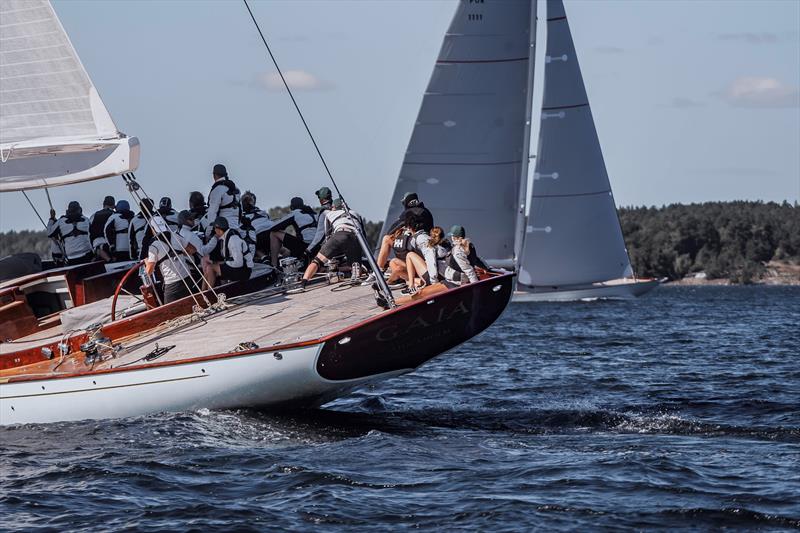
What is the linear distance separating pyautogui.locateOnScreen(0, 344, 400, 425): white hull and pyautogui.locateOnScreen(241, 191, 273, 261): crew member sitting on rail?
428cm

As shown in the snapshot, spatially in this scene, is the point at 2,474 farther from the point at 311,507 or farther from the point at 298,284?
the point at 298,284

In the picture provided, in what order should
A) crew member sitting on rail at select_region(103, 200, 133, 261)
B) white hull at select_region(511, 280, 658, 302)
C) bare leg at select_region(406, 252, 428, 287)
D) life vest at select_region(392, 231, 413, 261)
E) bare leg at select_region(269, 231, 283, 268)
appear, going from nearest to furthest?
bare leg at select_region(406, 252, 428, 287) < life vest at select_region(392, 231, 413, 261) < bare leg at select_region(269, 231, 283, 268) < crew member sitting on rail at select_region(103, 200, 133, 261) < white hull at select_region(511, 280, 658, 302)

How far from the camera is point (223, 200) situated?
18.3 metres

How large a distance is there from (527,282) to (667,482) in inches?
1508

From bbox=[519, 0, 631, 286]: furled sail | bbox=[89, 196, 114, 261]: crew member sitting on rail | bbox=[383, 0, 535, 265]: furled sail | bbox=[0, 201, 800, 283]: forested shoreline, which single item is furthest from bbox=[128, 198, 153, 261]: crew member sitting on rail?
bbox=[0, 201, 800, 283]: forested shoreline

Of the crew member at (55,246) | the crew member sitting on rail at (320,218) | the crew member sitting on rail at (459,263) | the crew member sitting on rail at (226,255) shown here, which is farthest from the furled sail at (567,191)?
the crew member sitting on rail at (459,263)

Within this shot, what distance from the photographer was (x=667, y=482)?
40.9ft

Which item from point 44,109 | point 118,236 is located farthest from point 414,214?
point 118,236

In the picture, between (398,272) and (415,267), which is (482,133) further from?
(415,267)

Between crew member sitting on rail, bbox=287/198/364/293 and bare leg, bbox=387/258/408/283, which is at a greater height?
crew member sitting on rail, bbox=287/198/364/293

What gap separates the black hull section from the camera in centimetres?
1509

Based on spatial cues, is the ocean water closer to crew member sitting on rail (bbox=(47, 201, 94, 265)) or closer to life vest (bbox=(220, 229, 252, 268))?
life vest (bbox=(220, 229, 252, 268))

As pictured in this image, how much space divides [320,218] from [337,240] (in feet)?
3.01

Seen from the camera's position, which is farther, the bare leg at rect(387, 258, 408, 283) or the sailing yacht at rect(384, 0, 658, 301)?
the sailing yacht at rect(384, 0, 658, 301)
